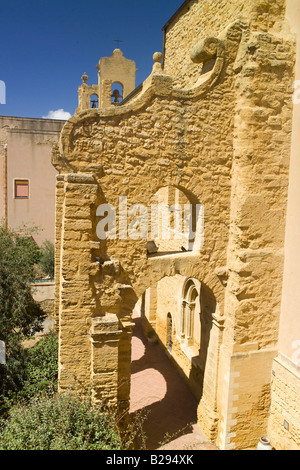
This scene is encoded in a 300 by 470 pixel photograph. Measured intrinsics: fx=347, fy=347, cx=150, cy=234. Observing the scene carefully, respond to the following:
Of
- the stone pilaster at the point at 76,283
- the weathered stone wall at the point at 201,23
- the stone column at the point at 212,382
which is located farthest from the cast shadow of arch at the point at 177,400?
the weathered stone wall at the point at 201,23

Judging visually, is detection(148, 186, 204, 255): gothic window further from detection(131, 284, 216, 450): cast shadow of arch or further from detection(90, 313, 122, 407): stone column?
detection(90, 313, 122, 407): stone column

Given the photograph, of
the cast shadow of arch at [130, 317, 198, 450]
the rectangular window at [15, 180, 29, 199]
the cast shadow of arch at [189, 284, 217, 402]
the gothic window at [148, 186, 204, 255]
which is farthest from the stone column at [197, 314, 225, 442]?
the rectangular window at [15, 180, 29, 199]

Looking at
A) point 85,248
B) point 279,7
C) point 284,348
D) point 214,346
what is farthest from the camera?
point 214,346

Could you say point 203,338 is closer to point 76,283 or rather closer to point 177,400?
point 177,400

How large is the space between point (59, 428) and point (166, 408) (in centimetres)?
467

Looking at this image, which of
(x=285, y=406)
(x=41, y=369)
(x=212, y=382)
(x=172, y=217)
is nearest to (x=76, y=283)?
(x=41, y=369)

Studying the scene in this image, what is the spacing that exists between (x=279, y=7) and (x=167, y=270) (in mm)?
5345

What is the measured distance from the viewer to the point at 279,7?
648cm

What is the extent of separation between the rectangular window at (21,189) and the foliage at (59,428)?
16.9 metres

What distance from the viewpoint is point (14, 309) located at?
8.93 metres

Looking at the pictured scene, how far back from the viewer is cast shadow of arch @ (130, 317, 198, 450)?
790 centimetres

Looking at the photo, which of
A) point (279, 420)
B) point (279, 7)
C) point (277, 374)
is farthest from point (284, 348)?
point (279, 7)

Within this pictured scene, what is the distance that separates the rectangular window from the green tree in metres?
11.2
